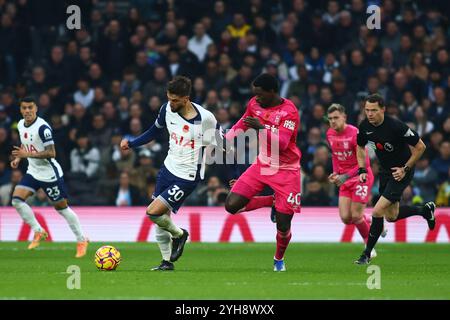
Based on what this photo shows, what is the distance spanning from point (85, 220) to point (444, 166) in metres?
7.48

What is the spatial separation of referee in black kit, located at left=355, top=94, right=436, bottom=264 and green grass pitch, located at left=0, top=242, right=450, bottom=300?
0.73m

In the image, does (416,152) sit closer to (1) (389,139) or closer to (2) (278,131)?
(1) (389,139)

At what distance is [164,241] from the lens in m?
13.4

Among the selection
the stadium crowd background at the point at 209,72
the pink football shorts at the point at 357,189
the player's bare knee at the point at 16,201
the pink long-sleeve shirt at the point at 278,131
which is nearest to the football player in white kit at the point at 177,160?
the pink long-sleeve shirt at the point at 278,131

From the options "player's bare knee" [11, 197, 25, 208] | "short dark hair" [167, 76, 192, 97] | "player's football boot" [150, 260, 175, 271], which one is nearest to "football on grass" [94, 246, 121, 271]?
"player's football boot" [150, 260, 175, 271]

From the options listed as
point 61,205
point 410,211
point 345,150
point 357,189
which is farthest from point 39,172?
point 410,211

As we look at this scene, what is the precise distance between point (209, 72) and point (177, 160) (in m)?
10.7

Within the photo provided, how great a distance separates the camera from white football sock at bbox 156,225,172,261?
43.7 feet

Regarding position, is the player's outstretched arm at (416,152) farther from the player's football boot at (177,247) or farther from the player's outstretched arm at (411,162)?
the player's football boot at (177,247)

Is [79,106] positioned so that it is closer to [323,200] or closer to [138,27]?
[138,27]

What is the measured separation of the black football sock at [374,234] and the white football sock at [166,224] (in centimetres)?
296

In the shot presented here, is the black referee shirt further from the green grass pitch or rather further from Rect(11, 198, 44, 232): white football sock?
Rect(11, 198, 44, 232): white football sock
